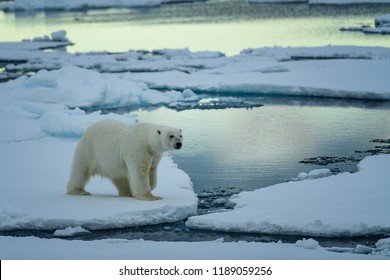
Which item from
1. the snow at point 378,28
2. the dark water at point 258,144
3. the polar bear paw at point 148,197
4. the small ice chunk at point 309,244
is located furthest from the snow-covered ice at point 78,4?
the small ice chunk at point 309,244

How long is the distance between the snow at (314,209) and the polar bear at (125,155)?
588 mm

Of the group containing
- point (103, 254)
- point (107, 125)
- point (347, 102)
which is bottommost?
point (103, 254)

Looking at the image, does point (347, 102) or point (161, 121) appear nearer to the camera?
point (161, 121)

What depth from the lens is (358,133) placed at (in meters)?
10.1

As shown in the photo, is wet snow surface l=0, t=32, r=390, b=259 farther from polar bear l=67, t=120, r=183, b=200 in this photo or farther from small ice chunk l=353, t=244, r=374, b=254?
polar bear l=67, t=120, r=183, b=200

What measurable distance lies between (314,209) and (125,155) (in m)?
1.51

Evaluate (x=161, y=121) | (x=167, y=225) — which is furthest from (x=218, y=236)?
(x=161, y=121)

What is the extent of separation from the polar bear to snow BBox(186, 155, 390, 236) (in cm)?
59

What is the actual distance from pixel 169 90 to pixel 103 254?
9061 millimetres

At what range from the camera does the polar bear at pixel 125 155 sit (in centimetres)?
621

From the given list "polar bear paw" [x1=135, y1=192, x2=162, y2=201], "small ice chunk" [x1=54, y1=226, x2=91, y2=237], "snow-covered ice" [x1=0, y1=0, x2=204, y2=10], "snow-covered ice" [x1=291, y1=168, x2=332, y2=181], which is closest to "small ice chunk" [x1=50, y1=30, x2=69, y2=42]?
"snow-covered ice" [x1=0, y1=0, x2=204, y2=10]

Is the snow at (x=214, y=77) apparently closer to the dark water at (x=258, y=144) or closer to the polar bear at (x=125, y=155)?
the dark water at (x=258, y=144)

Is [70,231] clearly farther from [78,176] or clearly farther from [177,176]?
[177,176]

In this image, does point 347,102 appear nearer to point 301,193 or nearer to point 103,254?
point 301,193
